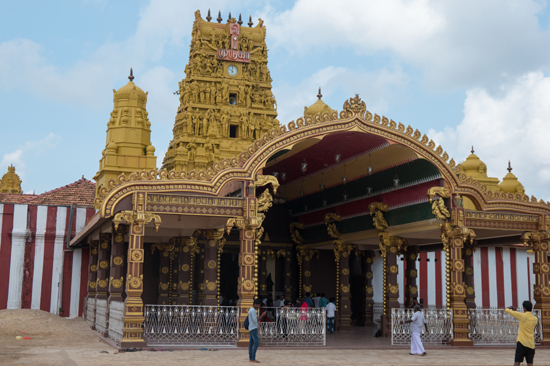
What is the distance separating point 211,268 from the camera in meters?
19.8

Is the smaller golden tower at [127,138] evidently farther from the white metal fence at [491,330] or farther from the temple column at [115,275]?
the white metal fence at [491,330]

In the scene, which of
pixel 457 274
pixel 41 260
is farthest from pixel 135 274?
pixel 41 260

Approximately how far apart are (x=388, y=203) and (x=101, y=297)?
32.9ft

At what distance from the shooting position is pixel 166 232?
847 inches

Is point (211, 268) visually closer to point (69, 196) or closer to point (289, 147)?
point (289, 147)

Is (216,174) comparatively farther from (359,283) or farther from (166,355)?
(359,283)

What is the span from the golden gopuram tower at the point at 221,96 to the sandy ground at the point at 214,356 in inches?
542

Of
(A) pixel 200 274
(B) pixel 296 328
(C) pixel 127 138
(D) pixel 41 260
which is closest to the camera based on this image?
(B) pixel 296 328

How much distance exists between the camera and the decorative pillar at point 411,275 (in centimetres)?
2303

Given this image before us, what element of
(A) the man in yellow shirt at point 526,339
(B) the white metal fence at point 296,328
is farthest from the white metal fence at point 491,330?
(A) the man in yellow shirt at point 526,339

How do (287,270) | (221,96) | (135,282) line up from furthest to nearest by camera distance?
(221,96) → (287,270) → (135,282)

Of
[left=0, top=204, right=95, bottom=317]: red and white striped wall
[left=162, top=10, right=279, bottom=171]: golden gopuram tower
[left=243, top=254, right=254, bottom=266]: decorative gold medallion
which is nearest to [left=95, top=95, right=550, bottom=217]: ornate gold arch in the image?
[left=243, top=254, right=254, bottom=266]: decorative gold medallion

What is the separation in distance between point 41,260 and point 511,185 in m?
23.7

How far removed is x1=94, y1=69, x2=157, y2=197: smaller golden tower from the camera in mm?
29391
